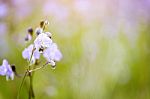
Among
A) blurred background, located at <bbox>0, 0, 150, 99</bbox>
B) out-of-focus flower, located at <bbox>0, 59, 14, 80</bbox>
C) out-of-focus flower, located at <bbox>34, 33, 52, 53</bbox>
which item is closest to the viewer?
out-of-focus flower, located at <bbox>34, 33, 52, 53</bbox>

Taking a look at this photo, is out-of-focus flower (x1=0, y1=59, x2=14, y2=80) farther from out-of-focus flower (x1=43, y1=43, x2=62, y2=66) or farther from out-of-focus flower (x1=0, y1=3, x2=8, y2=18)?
out-of-focus flower (x1=0, y1=3, x2=8, y2=18)

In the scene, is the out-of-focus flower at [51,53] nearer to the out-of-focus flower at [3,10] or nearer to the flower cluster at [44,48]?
the flower cluster at [44,48]

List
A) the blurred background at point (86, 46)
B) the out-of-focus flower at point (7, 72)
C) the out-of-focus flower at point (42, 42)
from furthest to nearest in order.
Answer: the blurred background at point (86, 46)
the out-of-focus flower at point (7, 72)
the out-of-focus flower at point (42, 42)

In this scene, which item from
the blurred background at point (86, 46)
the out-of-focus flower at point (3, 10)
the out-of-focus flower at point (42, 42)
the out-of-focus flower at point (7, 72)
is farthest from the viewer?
the out-of-focus flower at point (3, 10)

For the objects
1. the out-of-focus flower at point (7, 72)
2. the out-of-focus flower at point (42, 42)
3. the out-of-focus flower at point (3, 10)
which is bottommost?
the out-of-focus flower at point (7, 72)

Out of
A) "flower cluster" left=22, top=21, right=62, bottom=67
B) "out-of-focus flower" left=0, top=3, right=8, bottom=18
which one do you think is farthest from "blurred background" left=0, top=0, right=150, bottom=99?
"flower cluster" left=22, top=21, right=62, bottom=67

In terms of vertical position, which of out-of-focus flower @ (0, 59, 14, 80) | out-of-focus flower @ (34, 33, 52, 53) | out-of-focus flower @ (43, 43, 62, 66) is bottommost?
out-of-focus flower @ (0, 59, 14, 80)

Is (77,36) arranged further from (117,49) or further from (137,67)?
(137,67)

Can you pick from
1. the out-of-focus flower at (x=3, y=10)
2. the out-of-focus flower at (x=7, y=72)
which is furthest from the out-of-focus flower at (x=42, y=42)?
the out-of-focus flower at (x=3, y=10)
